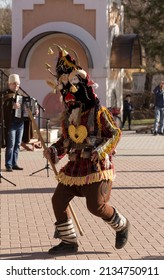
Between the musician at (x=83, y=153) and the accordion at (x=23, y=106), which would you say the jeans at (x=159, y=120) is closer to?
the accordion at (x=23, y=106)

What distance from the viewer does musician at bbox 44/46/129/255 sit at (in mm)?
7914

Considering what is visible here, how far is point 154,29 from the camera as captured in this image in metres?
34.9

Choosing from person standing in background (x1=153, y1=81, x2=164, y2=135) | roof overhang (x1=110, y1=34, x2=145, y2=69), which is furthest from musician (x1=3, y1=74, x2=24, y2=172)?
roof overhang (x1=110, y1=34, x2=145, y2=69)

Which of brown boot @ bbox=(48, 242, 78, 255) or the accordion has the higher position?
the accordion

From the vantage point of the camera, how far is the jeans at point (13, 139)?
48.9 feet

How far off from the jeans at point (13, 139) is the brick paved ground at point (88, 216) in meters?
0.32

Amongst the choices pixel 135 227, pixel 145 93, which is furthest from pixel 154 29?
pixel 135 227

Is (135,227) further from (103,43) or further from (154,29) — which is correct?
(154,29)

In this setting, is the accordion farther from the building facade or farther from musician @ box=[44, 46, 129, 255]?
the building facade

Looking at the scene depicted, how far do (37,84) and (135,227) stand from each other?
67.3 feet

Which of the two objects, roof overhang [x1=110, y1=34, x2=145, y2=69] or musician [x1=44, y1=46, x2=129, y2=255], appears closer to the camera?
musician [x1=44, y1=46, x2=129, y2=255]

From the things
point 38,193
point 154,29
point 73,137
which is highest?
point 154,29

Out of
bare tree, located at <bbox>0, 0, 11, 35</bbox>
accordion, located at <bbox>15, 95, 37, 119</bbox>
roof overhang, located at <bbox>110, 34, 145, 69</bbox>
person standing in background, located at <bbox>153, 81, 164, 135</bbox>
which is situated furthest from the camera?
bare tree, located at <bbox>0, 0, 11, 35</bbox>

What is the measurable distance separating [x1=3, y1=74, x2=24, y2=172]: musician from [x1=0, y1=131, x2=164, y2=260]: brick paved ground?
0.40 meters
